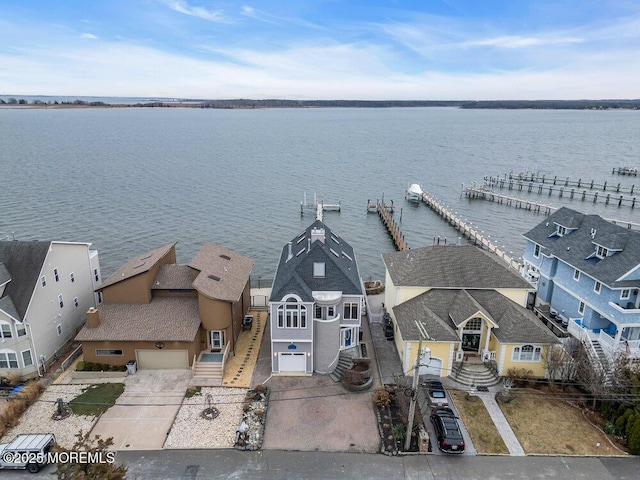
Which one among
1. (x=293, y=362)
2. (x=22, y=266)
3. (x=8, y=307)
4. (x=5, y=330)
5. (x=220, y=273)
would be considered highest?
(x=22, y=266)

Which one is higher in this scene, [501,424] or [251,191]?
[251,191]

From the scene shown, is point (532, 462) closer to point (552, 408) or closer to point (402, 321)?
point (552, 408)

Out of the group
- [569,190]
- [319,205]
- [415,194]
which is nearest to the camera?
[319,205]

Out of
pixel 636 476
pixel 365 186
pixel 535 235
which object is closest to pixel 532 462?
pixel 636 476

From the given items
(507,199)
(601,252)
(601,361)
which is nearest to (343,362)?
(601,361)

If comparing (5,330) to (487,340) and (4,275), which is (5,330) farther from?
(487,340)

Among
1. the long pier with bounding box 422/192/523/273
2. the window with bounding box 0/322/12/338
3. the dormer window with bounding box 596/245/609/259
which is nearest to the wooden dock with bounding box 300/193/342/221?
the long pier with bounding box 422/192/523/273

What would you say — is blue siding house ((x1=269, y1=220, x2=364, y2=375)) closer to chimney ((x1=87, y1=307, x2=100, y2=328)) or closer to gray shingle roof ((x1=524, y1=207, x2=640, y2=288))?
chimney ((x1=87, y1=307, x2=100, y2=328))
